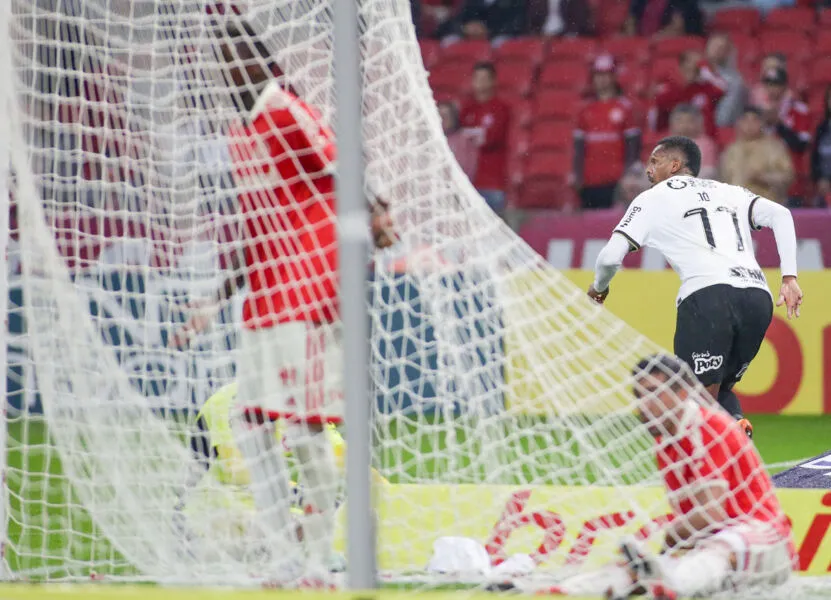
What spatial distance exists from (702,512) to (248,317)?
4.94ft

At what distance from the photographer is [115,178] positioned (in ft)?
14.9

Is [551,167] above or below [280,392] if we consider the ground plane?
above

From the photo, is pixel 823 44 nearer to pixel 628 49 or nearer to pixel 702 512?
pixel 628 49

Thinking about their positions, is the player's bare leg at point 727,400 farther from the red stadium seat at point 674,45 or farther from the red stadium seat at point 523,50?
the red stadium seat at point 523,50

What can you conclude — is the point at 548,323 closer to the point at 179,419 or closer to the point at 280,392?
the point at 280,392

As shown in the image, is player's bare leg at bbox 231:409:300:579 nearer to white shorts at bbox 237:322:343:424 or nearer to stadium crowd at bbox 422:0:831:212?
white shorts at bbox 237:322:343:424

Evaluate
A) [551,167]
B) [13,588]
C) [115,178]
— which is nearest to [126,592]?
[13,588]

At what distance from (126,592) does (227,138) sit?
1477 mm

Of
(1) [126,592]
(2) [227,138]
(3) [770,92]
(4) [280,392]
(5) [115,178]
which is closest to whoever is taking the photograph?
(1) [126,592]

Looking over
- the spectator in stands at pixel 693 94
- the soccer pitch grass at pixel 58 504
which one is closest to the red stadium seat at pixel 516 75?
the spectator in stands at pixel 693 94

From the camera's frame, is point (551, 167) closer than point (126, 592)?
No

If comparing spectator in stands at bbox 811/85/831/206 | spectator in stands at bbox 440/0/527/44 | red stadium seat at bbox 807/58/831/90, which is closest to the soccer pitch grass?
spectator in stands at bbox 811/85/831/206

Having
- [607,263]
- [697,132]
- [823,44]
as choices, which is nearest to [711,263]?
[607,263]

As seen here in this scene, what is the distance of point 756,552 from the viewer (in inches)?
161
